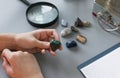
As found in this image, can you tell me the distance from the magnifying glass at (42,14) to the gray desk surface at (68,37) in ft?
0.07

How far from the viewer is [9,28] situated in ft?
2.86

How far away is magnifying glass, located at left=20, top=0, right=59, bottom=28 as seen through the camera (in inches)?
33.9

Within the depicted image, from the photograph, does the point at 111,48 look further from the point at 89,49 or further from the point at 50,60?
the point at 50,60

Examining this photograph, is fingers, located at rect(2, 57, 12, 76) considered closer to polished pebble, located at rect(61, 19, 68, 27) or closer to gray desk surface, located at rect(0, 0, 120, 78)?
gray desk surface, located at rect(0, 0, 120, 78)

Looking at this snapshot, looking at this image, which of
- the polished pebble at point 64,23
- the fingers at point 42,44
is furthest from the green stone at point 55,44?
the polished pebble at point 64,23

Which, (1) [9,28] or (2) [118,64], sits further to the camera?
(1) [9,28]

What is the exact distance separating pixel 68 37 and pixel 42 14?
144 mm

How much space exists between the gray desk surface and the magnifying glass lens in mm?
27

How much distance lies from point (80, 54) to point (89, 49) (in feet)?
0.12

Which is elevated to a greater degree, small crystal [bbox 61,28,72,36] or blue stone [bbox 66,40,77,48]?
small crystal [bbox 61,28,72,36]

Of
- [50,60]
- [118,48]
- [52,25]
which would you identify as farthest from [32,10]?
[118,48]

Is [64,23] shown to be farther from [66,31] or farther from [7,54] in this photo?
[7,54]

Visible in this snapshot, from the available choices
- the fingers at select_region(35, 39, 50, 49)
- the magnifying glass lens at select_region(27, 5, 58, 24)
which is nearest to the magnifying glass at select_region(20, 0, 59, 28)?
the magnifying glass lens at select_region(27, 5, 58, 24)

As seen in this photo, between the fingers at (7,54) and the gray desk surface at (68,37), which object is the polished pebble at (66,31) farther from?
the fingers at (7,54)
